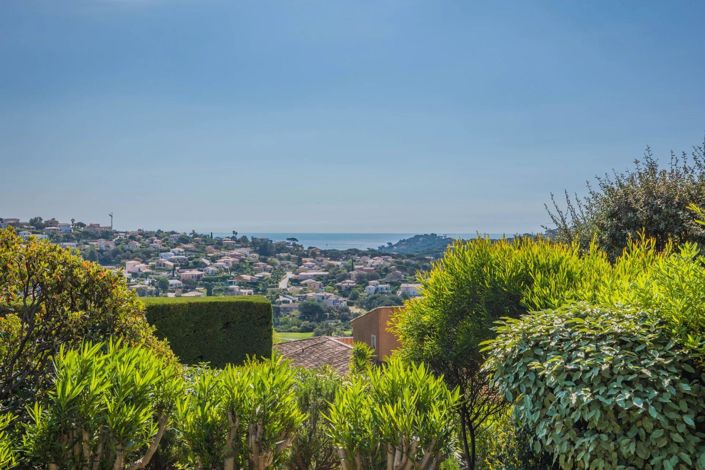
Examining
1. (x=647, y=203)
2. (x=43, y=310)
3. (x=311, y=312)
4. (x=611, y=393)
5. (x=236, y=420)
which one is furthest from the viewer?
(x=311, y=312)

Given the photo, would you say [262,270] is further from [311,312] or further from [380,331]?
[380,331]

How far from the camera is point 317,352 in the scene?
19.0m

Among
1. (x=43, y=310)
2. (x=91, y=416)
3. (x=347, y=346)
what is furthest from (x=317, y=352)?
(x=91, y=416)

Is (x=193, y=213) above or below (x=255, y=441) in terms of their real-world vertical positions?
above

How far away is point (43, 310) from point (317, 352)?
14.8m

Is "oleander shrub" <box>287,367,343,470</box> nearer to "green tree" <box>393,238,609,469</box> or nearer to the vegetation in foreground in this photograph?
the vegetation in foreground

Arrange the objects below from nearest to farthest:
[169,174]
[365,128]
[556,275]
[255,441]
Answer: [255,441] → [556,275] → [365,128] → [169,174]

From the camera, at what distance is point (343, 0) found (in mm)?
11328

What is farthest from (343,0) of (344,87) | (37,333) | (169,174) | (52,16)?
(169,174)

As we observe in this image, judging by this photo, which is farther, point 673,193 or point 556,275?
point 673,193

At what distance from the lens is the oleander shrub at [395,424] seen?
3.82 metres

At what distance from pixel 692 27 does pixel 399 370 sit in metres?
12.1

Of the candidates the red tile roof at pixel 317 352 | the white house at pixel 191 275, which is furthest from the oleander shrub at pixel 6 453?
the white house at pixel 191 275

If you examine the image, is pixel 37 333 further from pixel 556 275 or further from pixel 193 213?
pixel 193 213
